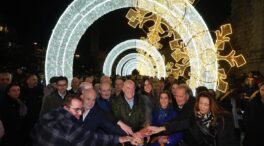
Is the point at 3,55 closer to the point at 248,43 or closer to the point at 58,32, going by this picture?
the point at 248,43

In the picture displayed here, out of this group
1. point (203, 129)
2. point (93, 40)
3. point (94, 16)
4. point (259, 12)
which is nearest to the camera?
point (203, 129)

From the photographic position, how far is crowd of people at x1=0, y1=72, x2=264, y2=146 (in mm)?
4895

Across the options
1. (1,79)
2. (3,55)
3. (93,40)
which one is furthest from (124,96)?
(93,40)

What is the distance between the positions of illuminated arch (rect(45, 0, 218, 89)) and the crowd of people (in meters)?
2.08

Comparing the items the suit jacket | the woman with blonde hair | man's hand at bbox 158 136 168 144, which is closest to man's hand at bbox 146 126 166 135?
the suit jacket

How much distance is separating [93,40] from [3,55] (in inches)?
1169

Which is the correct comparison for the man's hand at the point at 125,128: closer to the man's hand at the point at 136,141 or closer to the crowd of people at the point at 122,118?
the crowd of people at the point at 122,118

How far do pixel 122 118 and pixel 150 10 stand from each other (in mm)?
7212

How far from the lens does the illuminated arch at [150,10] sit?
1226cm

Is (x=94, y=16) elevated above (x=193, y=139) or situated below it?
above

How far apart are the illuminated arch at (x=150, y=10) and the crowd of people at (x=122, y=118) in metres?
2.08

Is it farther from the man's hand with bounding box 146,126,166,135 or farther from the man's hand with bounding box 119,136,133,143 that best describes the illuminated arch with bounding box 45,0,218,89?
the man's hand with bounding box 119,136,133,143

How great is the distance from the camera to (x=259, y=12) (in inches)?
966

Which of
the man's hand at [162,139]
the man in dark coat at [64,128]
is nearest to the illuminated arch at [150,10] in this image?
the man's hand at [162,139]
